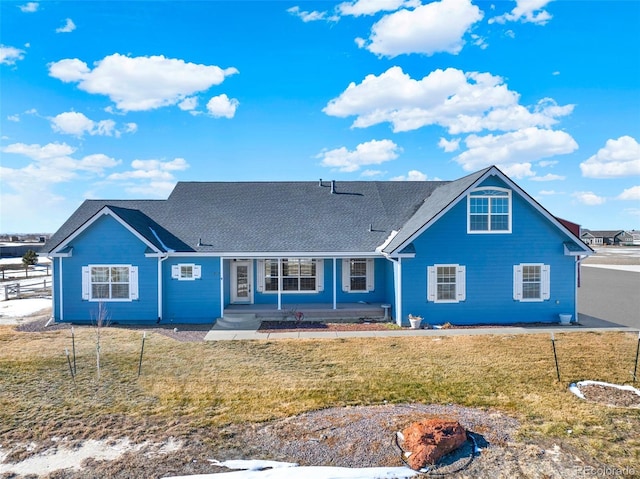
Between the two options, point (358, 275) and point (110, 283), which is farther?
point (358, 275)

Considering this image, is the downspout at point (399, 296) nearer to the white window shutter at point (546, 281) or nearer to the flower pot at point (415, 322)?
the flower pot at point (415, 322)

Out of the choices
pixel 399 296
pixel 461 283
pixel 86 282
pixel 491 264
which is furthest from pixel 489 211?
pixel 86 282

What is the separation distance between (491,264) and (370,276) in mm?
5248

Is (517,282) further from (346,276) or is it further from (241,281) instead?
(241,281)

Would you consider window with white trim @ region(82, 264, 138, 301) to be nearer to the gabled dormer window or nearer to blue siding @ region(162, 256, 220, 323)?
blue siding @ region(162, 256, 220, 323)

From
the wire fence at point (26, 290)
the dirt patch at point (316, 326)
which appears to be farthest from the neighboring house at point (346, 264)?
the wire fence at point (26, 290)

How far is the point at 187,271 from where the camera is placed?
54.9ft

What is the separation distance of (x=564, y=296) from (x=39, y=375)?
700 inches

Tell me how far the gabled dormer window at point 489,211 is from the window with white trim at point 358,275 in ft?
16.0

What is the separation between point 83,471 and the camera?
5.75 m

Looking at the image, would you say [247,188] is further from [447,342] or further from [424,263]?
[447,342]

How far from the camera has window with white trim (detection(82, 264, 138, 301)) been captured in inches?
634

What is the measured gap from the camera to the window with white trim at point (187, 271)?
54.5 feet

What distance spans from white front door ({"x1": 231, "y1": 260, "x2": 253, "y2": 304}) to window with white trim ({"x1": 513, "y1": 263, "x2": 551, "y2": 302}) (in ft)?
36.8
